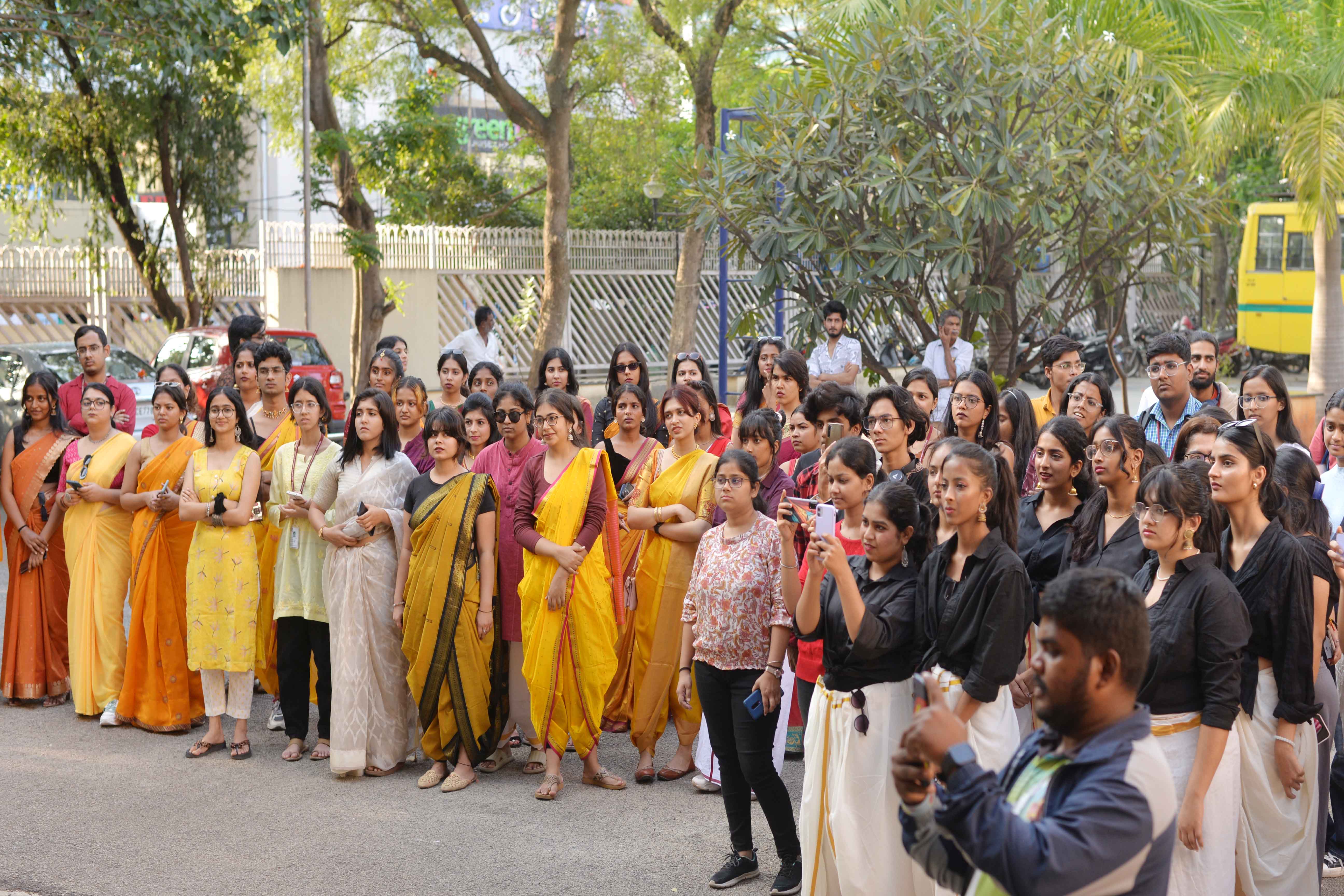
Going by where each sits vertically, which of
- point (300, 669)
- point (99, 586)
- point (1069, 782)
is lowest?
point (300, 669)

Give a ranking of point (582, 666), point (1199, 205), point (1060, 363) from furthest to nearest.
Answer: point (1199, 205) < point (1060, 363) < point (582, 666)

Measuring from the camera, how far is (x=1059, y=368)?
23.1 feet

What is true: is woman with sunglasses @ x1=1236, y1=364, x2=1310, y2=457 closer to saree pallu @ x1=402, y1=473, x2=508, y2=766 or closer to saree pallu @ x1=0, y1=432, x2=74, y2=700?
saree pallu @ x1=402, y1=473, x2=508, y2=766

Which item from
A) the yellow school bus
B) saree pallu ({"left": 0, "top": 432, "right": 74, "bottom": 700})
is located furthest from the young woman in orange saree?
the yellow school bus

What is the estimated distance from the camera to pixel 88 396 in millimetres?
6543

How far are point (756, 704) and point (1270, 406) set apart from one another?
9.39 ft

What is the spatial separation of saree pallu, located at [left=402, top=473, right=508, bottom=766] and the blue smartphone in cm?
173

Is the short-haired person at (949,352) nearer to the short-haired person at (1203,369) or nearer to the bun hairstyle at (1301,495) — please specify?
the short-haired person at (1203,369)

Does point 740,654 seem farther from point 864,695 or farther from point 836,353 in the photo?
point 836,353

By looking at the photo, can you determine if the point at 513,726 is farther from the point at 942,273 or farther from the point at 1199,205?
the point at 1199,205

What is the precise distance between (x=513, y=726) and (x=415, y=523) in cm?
115

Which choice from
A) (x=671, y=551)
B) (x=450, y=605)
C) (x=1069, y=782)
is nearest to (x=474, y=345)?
(x=671, y=551)

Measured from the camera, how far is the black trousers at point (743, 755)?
429 cm

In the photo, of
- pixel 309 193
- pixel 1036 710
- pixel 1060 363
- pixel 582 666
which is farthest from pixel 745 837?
pixel 309 193
